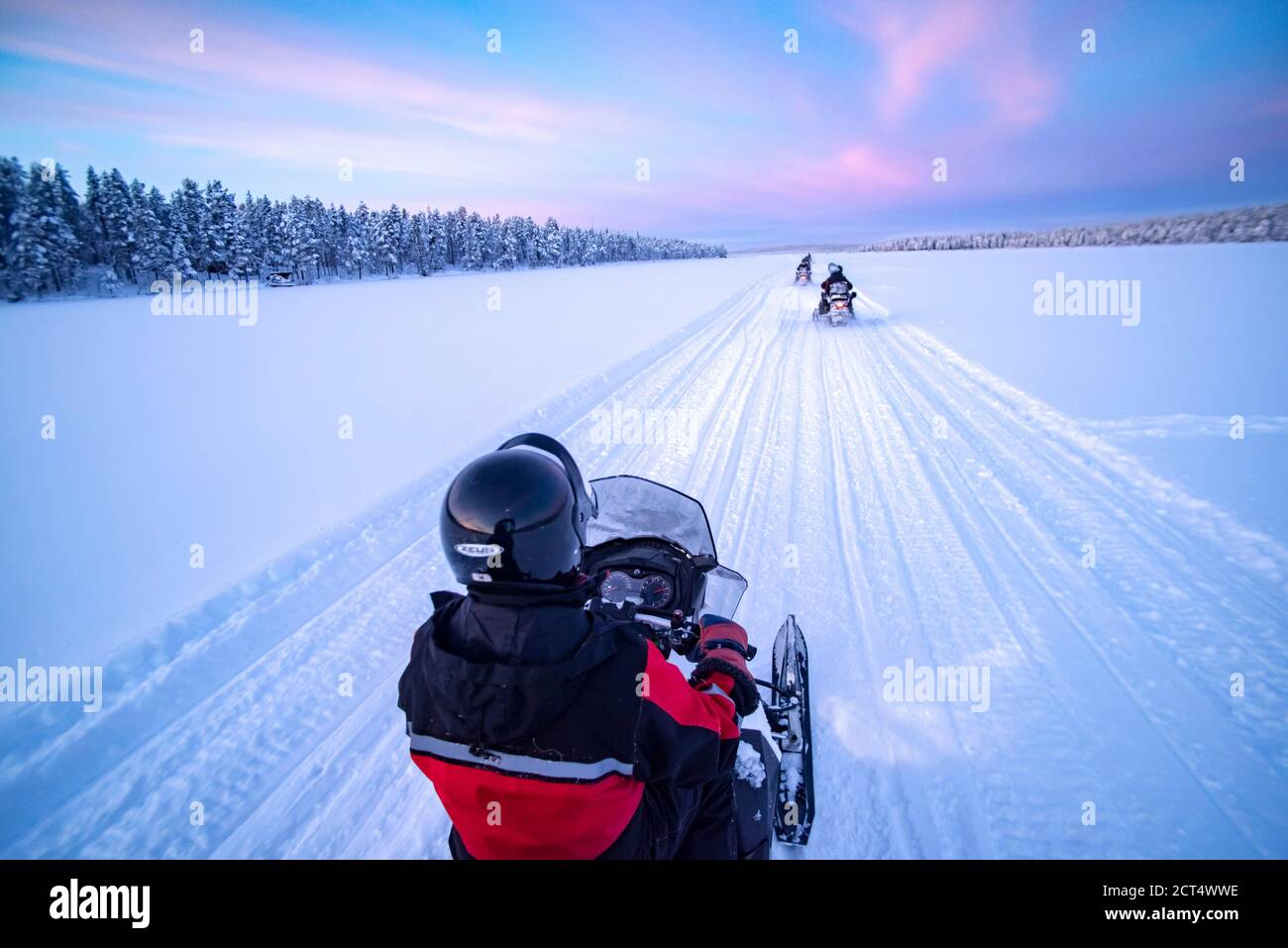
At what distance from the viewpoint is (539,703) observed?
4.19 feet

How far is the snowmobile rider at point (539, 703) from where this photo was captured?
1280 millimetres

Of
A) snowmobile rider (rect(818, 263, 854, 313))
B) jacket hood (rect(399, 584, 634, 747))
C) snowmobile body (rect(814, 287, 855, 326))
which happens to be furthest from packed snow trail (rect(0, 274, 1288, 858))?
snowmobile rider (rect(818, 263, 854, 313))

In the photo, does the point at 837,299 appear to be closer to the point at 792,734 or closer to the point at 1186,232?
the point at 792,734

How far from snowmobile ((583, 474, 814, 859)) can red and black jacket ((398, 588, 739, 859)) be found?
1240 millimetres

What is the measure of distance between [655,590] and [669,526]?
0.34 m

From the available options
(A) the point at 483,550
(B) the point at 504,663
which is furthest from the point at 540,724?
(A) the point at 483,550

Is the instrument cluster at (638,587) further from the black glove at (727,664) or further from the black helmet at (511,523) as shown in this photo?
the black helmet at (511,523)

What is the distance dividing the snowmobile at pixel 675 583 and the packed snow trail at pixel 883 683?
193mm

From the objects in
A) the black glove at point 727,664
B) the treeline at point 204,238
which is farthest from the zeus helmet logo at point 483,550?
the treeline at point 204,238

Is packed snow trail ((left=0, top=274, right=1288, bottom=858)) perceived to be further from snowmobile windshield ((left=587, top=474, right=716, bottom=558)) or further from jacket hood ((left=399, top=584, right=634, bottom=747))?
jacket hood ((left=399, top=584, right=634, bottom=747))

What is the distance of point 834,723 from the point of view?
2930 mm
